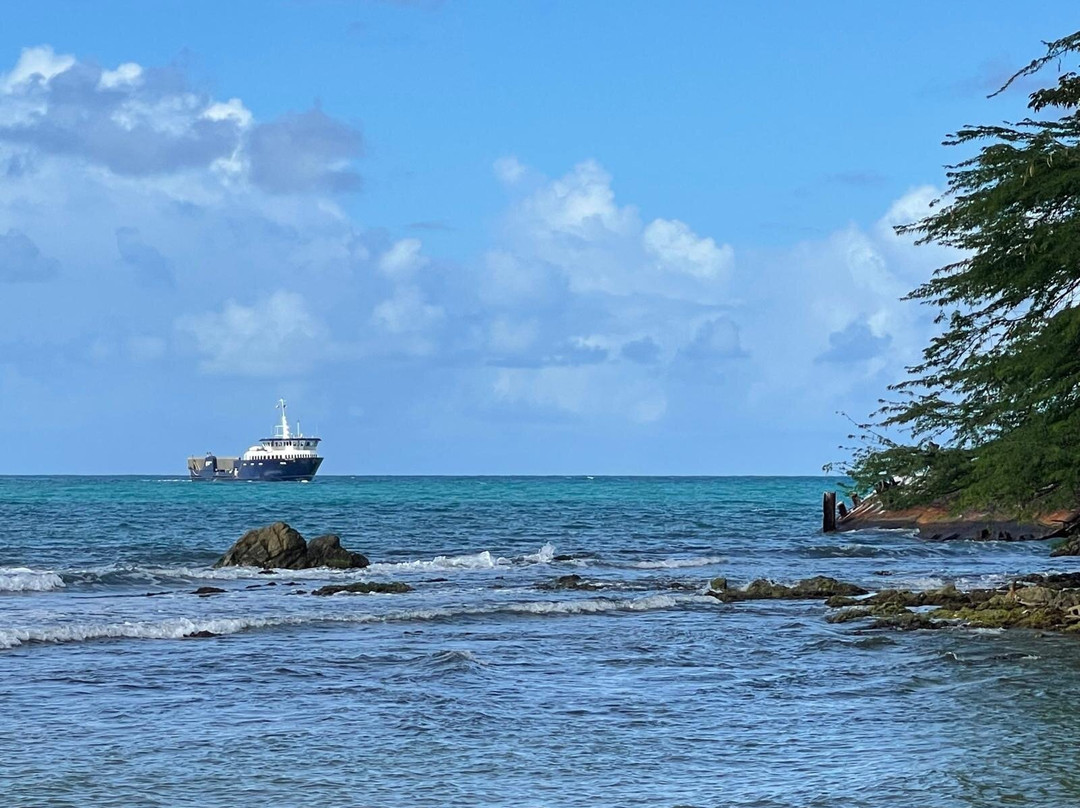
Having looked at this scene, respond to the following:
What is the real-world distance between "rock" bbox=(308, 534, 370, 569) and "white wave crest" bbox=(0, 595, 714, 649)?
38.6ft

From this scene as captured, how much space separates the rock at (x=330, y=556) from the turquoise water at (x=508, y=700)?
4004mm

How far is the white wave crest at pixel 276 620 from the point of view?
2090 centimetres

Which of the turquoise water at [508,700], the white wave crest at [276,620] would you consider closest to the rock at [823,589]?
the white wave crest at [276,620]

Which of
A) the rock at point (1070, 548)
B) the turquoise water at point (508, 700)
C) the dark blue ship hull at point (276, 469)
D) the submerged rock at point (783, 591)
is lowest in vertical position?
the turquoise water at point (508, 700)

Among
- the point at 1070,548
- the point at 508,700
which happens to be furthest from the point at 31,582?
the point at 1070,548

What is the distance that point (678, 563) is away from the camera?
1542 inches

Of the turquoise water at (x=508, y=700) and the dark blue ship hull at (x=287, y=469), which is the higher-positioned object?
the dark blue ship hull at (x=287, y=469)

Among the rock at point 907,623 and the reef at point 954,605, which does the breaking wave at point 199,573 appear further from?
the rock at point 907,623

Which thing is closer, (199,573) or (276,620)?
(276,620)

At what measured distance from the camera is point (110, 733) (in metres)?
13.1

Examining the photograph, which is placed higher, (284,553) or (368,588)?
(284,553)

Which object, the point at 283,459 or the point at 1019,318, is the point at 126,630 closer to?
the point at 1019,318

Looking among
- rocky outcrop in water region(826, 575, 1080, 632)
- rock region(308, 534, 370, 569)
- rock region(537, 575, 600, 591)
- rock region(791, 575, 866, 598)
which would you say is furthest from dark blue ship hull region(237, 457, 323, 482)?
rocky outcrop in water region(826, 575, 1080, 632)

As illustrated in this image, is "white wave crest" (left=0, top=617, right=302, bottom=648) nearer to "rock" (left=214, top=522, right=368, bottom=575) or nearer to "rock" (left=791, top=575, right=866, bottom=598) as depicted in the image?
"rock" (left=791, top=575, right=866, bottom=598)
